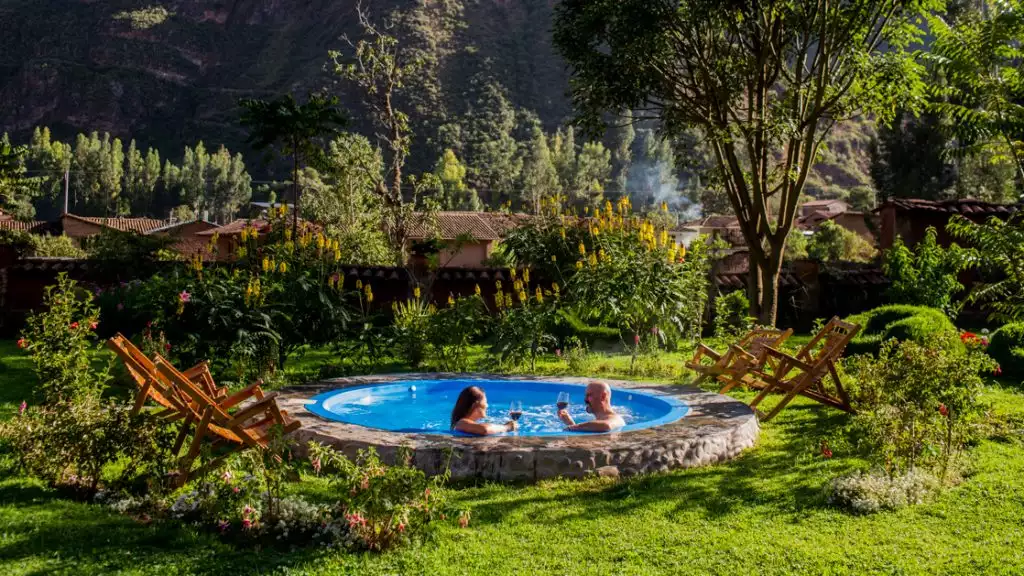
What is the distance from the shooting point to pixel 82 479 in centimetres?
537

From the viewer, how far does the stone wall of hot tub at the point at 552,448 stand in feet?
19.5

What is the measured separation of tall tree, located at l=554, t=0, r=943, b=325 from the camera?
1198cm

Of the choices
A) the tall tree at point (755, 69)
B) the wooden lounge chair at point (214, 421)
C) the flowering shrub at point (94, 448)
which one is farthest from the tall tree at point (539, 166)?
the flowering shrub at point (94, 448)

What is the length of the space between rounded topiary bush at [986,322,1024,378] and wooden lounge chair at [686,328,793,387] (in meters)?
3.87

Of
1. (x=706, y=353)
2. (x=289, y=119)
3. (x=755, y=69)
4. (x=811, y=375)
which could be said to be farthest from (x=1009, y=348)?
(x=289, y=119)

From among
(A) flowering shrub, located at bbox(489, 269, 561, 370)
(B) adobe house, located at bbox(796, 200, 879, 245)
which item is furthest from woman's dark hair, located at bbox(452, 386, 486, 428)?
(B) adobe house, located at bbox(796, 200, 879, 245)

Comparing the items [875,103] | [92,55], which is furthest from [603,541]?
[92,55]

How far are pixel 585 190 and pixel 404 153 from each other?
2996 inches

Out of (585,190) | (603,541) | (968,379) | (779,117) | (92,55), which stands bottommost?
(603,541)

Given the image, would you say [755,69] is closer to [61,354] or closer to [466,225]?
[61,354]

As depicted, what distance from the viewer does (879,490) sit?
17.5ft

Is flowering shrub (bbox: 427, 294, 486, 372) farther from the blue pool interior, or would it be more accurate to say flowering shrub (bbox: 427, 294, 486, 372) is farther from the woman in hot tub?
the woman in hot tub

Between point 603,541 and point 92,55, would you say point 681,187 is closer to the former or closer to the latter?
point 92,55

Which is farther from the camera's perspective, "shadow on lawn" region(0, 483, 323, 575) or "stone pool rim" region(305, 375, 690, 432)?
"stone pool rim" region(305, 375, 690, 432)
